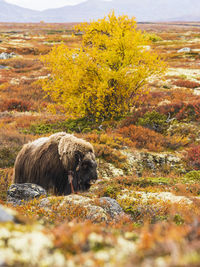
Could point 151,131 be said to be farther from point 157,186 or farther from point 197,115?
point 157,186

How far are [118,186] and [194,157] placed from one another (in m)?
4.51

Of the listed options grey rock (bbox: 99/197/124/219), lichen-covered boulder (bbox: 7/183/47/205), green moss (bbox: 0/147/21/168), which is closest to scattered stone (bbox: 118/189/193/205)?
grey rock (bbox: 99/197/124/219)

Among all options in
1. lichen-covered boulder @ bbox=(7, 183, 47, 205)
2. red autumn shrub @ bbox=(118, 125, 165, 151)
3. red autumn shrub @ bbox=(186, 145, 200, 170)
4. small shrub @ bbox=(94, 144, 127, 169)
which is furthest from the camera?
red autumn shrub @ bbox=(118, 125, 165, 151)

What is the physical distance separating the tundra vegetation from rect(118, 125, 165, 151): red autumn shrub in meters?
0.05

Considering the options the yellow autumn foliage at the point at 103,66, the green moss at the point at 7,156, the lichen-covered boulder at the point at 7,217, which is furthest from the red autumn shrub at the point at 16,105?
the lichen-covered boulder at the point at 7,217

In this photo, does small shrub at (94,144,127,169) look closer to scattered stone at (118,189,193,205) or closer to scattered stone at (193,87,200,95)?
scattered stone at (118,189,193,205)

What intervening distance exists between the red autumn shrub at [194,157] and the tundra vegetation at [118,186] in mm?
36

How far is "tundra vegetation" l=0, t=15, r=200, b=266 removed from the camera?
1.44 meters

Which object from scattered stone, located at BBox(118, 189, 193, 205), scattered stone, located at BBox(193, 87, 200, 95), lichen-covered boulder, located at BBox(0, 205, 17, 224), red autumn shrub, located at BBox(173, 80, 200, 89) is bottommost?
scattered stone, located at BBox(118, 189, 193, 205)

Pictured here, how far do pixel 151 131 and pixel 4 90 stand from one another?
646 inches

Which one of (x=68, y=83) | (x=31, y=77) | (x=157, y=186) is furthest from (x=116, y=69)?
(x=31, y=77)

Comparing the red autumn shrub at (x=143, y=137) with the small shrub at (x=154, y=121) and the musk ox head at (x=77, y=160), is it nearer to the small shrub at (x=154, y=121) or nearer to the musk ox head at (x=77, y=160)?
the small shrub at (x=154, y=121)

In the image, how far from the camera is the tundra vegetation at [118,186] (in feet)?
4.72

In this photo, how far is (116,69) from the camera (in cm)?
1312
